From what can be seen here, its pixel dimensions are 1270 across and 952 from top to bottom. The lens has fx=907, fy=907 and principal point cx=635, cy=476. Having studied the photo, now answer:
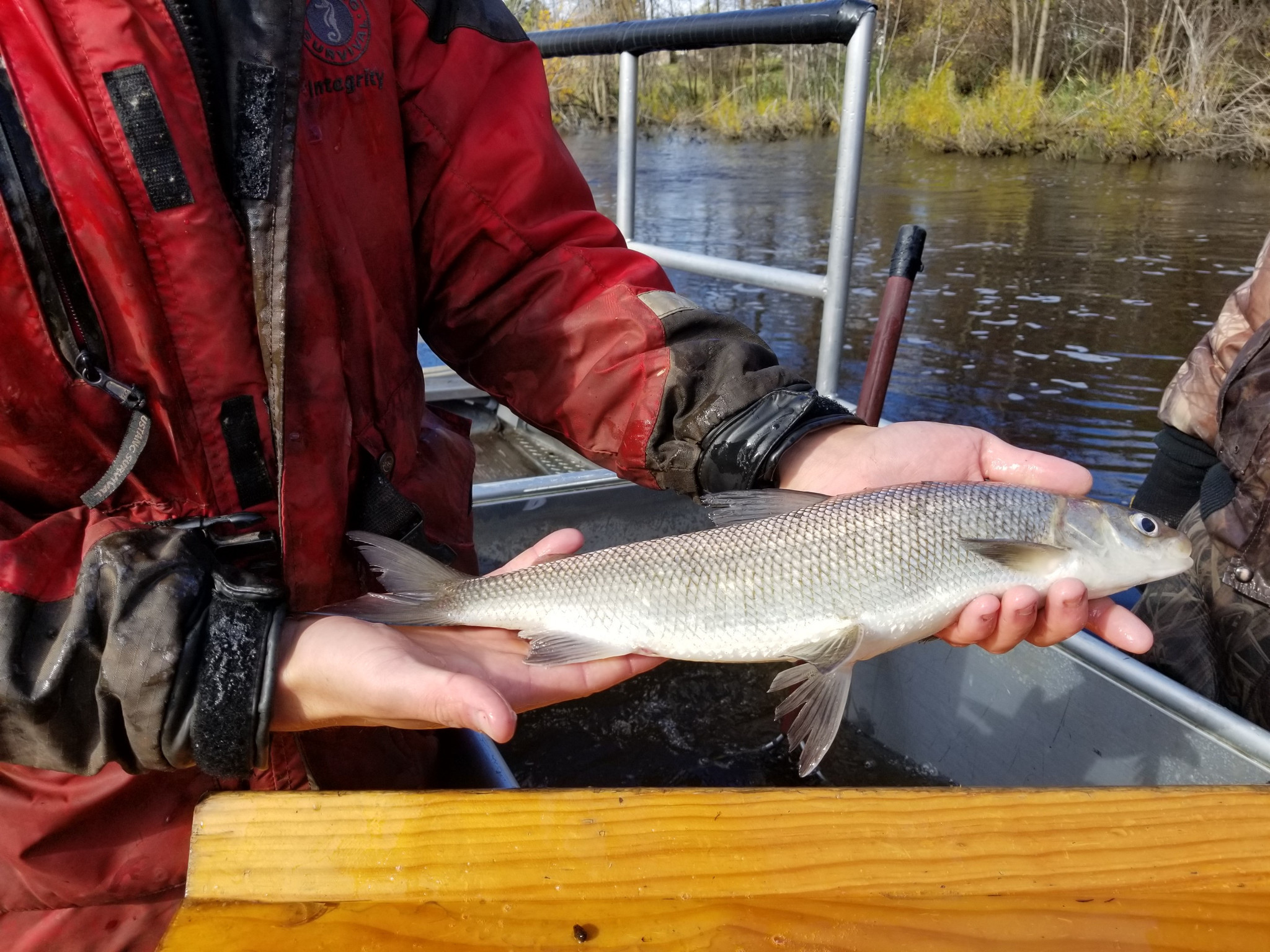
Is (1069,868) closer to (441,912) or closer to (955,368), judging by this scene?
(441,912)

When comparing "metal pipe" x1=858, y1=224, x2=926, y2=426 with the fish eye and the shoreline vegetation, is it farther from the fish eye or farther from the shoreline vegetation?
the shoreline vegetation

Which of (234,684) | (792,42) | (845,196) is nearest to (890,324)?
(845,196)

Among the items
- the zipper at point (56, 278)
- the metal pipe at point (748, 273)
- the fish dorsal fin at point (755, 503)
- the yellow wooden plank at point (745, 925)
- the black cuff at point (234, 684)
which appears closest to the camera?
the yellow wooden plank at point (745, 925)

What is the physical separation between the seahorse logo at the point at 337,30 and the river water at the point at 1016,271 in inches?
254

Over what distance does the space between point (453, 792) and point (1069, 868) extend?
1.01 m

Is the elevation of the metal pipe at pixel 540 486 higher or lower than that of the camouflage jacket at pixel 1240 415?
lower

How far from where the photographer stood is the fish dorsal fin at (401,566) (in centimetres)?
197

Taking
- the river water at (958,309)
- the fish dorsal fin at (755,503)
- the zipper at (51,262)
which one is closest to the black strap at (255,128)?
the zipper at (51,262)

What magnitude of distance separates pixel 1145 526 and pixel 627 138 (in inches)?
118

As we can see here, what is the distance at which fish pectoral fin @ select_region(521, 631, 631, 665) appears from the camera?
2.07 metres

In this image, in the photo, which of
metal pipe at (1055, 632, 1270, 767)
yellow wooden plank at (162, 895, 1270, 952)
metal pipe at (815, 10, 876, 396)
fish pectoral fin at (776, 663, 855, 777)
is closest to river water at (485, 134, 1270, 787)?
metal pipe at (1055, 632, 1270, 767)

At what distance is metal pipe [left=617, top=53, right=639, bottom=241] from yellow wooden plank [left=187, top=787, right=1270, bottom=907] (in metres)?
3.01

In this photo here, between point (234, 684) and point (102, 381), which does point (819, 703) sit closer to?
point (234, 684)

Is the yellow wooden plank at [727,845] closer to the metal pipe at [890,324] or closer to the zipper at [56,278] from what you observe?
the zipper at [56,278]
